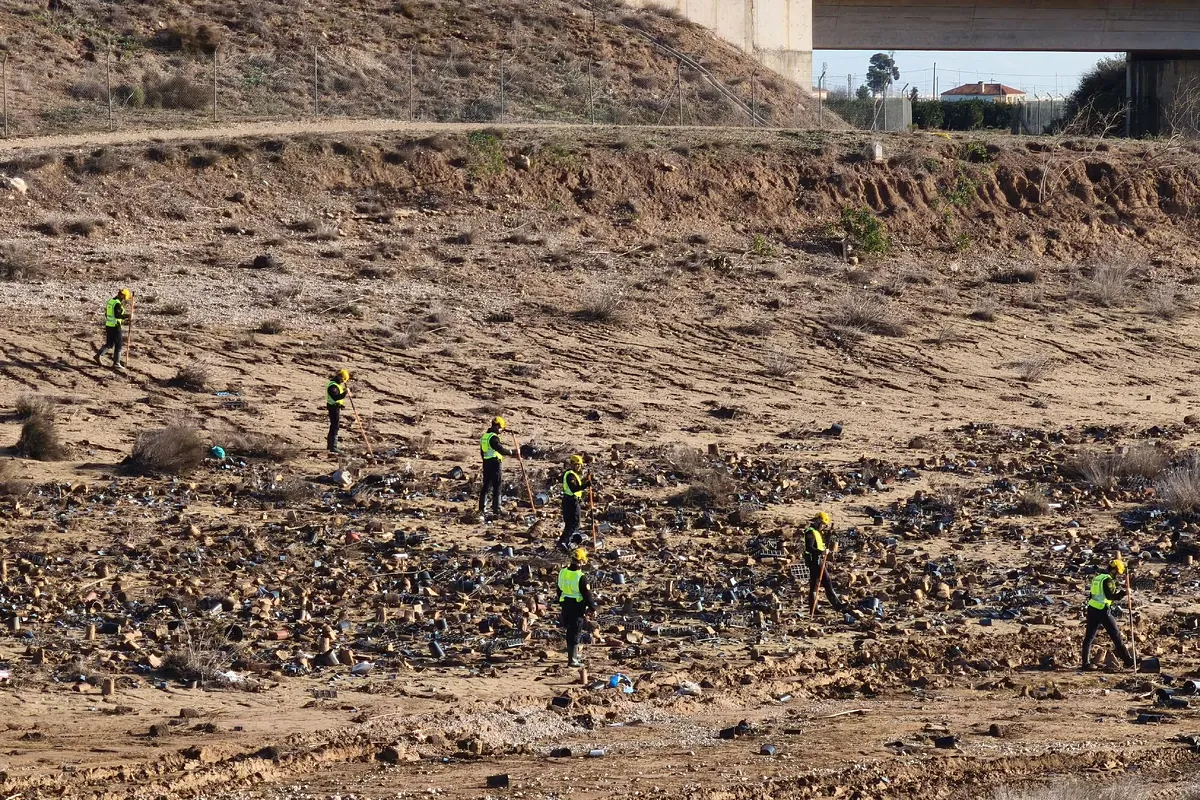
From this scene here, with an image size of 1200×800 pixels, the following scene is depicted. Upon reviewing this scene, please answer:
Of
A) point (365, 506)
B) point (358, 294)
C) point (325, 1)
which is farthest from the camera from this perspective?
point (325, 1)

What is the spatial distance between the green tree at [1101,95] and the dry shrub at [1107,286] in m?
15.5

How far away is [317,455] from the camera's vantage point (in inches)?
861

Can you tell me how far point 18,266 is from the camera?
27578mm

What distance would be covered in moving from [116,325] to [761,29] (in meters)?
31.3

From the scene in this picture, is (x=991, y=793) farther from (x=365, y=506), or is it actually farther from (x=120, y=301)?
(x=120, y=301)

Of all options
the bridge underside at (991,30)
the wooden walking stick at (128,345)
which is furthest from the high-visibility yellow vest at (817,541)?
the bridge underside at (991,30)

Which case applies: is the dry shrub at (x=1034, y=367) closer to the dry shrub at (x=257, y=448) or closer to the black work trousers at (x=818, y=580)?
the dry shrub at (x=257, y=448)

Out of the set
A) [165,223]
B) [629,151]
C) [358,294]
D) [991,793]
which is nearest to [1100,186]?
[629,151]

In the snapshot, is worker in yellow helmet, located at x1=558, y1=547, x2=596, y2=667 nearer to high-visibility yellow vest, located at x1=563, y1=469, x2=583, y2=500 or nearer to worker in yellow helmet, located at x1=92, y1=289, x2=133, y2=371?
high-visibility yellow vest, located at x1=563, y1=469, x2=583, y2=500

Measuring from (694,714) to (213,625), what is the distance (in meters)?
4.71

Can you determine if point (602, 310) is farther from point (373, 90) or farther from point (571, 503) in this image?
point (373, 90)

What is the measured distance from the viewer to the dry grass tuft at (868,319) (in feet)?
97.9

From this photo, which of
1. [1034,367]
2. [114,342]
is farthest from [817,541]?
[1034,367]

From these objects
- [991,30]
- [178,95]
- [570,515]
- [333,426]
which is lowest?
[570,515]
